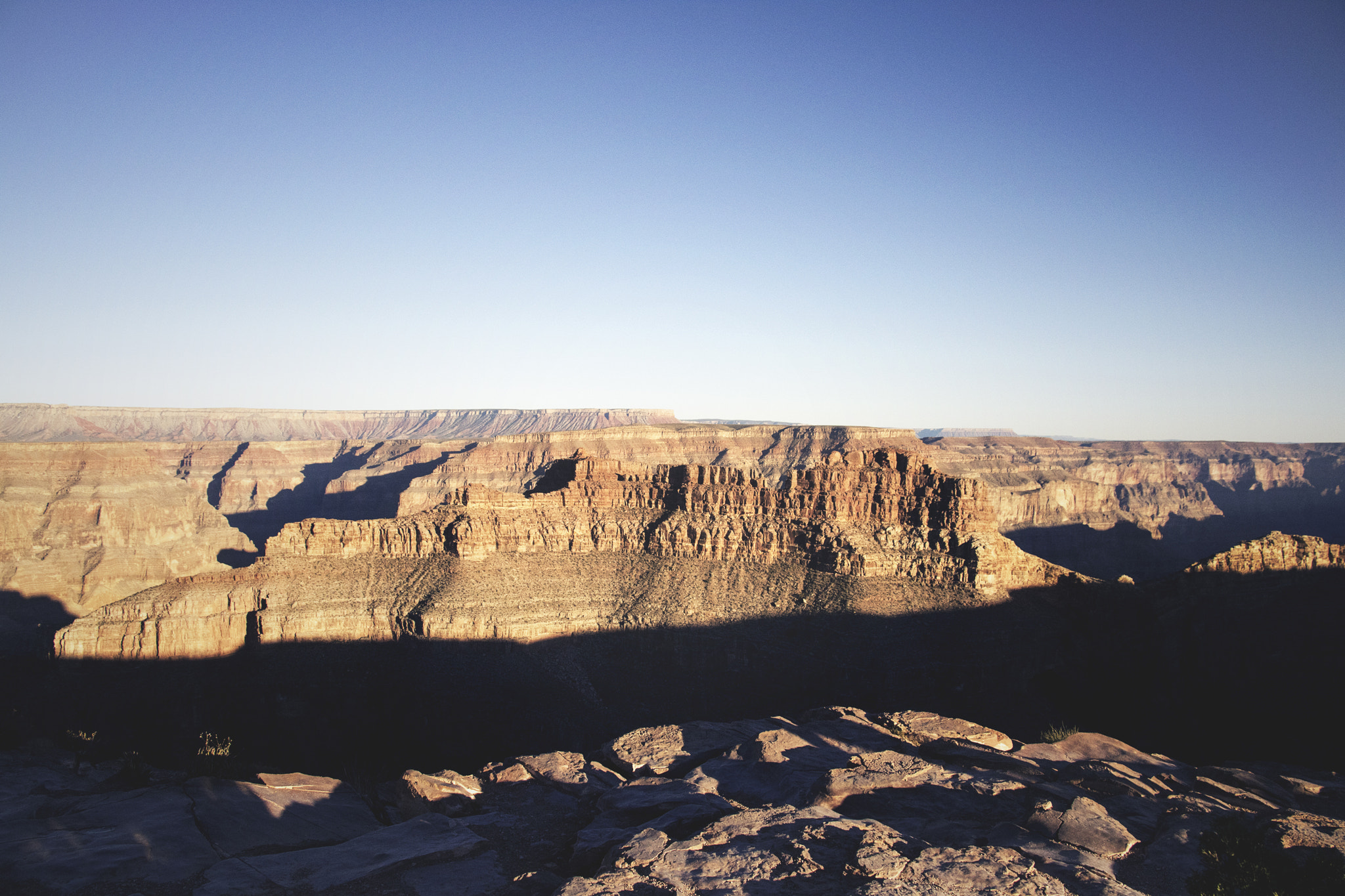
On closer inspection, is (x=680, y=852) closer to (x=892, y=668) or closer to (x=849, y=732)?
(x=849, y=732)

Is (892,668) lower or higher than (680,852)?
lower

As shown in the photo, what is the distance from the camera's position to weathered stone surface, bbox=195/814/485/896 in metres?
9.77

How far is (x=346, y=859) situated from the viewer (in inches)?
416

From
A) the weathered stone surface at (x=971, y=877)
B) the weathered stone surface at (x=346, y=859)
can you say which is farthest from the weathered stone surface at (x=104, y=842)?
the weathered stone surface at (x=971, y=877)

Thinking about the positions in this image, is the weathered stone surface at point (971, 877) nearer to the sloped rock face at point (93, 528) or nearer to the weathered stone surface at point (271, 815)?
the weathered stone surface at point (271, 815)

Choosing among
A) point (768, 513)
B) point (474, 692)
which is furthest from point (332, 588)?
point (768, 513)

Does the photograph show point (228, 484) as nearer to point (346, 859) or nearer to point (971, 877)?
point (346, 859)

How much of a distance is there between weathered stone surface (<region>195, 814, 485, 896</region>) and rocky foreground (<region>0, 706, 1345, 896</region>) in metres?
0.04

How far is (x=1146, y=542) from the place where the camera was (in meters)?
89.8

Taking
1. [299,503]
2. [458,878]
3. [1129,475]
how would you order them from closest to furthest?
[458,878] < [299,503] < [1129,475]

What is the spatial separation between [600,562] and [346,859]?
110 feet

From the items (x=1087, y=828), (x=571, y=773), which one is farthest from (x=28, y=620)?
(x=1087, y=828)

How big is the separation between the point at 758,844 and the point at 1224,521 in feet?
458

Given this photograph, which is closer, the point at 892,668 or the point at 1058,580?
the point at 892,668
